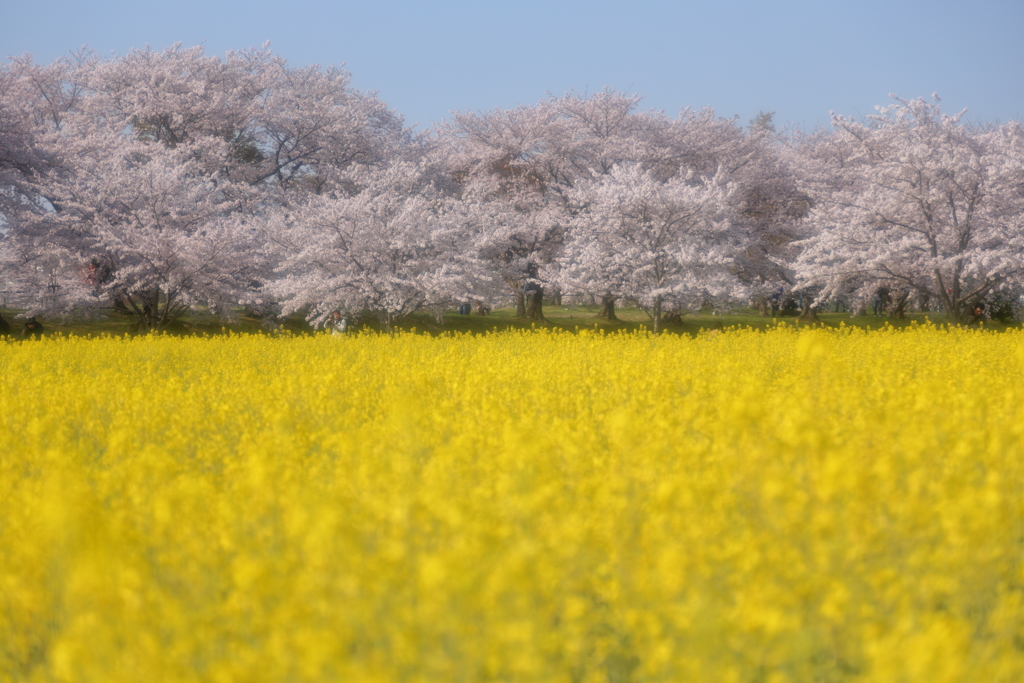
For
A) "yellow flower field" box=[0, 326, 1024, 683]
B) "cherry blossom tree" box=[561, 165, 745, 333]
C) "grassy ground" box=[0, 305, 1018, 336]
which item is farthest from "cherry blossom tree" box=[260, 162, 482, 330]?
"yellow flower field" box=[0, 326, 1024, 683]

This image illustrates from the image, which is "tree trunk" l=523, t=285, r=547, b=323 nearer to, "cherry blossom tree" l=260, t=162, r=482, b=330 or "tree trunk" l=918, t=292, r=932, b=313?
"cherry blossom tree" l=260, t=162, r=482, b=330

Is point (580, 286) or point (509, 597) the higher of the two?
point (580, 286)

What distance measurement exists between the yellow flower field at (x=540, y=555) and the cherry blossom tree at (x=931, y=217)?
19.1 m

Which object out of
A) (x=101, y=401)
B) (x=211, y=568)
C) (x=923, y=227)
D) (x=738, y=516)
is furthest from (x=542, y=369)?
(x=923, y=227)

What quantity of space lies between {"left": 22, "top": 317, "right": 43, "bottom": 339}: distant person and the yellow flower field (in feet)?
60.8

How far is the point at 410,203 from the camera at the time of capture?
23516 mm

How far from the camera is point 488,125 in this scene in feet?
107

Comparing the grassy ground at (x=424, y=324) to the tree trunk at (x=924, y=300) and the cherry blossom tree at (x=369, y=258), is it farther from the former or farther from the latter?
the cherry blossom tree at (x=369, y=258)

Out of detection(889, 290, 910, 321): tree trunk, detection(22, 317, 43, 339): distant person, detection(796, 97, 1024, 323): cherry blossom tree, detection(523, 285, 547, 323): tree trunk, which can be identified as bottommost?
detection(22, 317, 43, 339): distant person

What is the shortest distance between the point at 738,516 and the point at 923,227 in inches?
910

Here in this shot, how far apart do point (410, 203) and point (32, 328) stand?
12046 millimetres

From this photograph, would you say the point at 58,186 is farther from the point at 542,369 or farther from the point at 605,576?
the point at 605,576

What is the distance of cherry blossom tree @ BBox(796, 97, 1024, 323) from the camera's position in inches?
863

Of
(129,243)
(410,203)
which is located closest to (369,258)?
(410,203)
